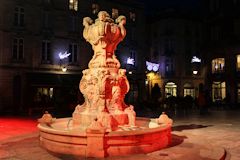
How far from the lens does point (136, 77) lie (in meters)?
39.5

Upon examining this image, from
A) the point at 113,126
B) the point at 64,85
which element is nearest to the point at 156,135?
the point at 113,126

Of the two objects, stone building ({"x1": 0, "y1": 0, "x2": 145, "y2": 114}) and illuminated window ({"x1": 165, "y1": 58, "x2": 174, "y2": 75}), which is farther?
illuminated window ({"x1": 165, "y1": 58, "x2": 174, "y2": 75})

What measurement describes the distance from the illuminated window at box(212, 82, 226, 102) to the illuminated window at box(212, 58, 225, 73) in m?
1.55

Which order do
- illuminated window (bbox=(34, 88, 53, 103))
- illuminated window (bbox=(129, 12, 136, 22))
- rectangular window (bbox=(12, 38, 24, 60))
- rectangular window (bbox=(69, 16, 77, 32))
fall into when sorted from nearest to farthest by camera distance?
rectangular window (bbox=(12, 38, 24, 60)), illuminated window (bbox=(34, 88, 53, 103)), rectangular window (bbox=(69, 16, 77, 32)), illuminated window (bbox=(129, 12, 136, 22))

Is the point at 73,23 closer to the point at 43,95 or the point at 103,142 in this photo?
the point at 43,95

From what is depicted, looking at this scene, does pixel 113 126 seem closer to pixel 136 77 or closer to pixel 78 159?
pixel 78 159

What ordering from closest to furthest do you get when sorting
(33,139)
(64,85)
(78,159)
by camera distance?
(78,159), (33,139), (64,85)

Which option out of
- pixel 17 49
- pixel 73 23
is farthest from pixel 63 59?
pixel 17 49

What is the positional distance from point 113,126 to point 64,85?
22518 millimetres

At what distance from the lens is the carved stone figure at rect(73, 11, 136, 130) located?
10422 millimetres

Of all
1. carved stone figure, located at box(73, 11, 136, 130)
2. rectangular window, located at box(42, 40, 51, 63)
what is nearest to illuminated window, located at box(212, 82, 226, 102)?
rectangular window, located at box(42, 40, 51, 63)

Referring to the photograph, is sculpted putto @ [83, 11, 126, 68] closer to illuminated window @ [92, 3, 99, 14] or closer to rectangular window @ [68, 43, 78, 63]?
rectangular window @ [68, 43, 78, 63]

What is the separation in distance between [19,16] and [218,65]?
74.9 ft

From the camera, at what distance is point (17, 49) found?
1185 inches
